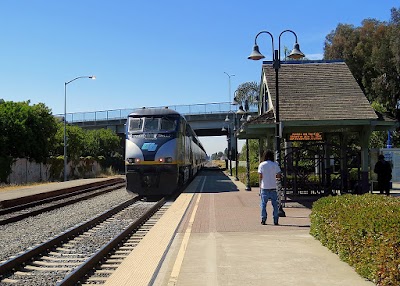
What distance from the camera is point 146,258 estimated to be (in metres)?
8.75

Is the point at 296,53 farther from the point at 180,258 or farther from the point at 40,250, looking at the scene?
the point at 40,250

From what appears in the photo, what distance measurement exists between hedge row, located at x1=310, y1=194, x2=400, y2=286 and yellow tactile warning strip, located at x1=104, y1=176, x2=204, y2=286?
290 centimetres

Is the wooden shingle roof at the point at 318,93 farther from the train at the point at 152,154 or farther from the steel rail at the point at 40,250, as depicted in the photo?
the steel rail at the point at 40,250

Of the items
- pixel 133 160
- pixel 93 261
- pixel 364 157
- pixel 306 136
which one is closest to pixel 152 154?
pixel 133 160

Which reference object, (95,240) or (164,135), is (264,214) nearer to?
(95,240)

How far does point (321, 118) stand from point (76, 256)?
1000cm

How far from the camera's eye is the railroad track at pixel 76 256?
8.14 metres

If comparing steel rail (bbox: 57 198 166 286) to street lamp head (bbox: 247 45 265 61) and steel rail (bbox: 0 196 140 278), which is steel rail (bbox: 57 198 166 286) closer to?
steel rail (bbox: 0 196 140 278)

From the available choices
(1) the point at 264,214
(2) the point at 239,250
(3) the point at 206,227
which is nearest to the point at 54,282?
(2) the point at 239,250

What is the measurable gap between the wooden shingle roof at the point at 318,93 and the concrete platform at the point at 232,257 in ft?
17.1

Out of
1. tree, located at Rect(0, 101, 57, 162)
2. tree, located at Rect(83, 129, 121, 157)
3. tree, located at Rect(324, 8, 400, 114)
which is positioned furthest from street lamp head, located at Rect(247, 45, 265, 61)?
tree, located at Rect(83, 129, 121, 157)

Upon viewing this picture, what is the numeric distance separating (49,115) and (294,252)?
39.7 metres

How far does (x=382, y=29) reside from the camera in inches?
1977

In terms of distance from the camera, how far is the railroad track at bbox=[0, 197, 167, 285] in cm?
814
